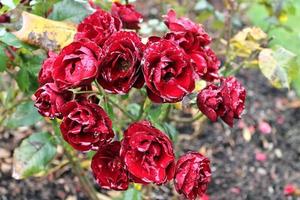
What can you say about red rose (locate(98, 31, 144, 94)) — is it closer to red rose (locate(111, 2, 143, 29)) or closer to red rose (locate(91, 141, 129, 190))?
red rose (locate(91, 141, 129, 190))

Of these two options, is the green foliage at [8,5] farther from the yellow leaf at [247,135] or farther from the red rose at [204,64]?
the yellow leaf at [247,135]

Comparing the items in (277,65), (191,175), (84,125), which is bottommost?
(277,65)

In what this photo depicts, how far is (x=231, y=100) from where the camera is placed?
1.26m

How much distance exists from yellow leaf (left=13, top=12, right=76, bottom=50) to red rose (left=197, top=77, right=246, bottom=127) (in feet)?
1.14

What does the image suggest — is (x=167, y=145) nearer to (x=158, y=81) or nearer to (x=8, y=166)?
(x=158, y=81)

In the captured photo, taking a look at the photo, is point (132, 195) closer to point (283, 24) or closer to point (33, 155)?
point (33, 155)

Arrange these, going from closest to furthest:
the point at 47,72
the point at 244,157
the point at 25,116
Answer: the point at 47,72 < the point at 25,116 < the point at 244,157

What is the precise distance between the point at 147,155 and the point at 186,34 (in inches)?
12.1

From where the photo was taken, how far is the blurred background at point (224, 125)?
1.61 metres

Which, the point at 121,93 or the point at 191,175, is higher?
the point at 121,93

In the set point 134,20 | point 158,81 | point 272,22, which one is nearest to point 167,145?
point 158,81

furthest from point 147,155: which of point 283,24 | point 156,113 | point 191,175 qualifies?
point 283,24

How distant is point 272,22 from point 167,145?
115 centimetres

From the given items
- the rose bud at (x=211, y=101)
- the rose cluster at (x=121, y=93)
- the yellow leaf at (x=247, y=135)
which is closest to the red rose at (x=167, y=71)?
the rose cluster at (x=121, y=93)
